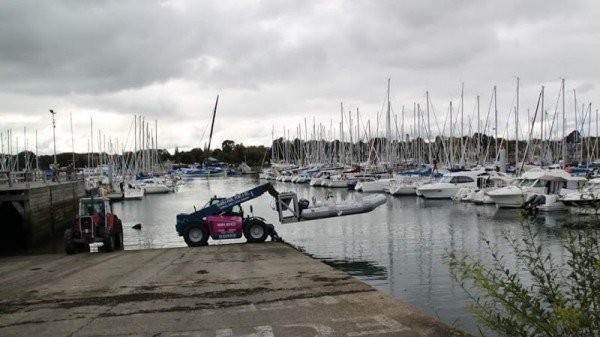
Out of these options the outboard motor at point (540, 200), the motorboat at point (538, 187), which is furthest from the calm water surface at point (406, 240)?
the outboard motor at point (540, 200)

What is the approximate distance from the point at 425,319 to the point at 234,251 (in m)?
12.3

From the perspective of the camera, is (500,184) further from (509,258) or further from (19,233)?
(19,233)

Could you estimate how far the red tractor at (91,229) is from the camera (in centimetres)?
2230

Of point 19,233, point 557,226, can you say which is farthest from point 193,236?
point 557,226

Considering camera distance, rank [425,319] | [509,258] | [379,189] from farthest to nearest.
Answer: [379,189] → [509,258] → [425,319]

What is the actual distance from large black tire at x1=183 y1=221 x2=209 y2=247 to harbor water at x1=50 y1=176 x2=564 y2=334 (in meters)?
1.62

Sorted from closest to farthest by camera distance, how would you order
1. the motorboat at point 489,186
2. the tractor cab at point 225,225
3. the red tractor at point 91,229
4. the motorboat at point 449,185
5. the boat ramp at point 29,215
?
the red tractor at point 91,229
the tractor cab at point 225,225
the boat ramp at point 29,215
the motorboat at point 489,186
the motorboat at point 449,185

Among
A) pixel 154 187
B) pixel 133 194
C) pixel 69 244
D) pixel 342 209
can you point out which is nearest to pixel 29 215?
pixel 69 244

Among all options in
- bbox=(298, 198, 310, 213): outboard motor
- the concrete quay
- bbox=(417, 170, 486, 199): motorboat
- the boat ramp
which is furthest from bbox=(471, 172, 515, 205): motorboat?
the boat ramp

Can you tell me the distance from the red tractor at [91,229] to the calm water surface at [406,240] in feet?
16.2

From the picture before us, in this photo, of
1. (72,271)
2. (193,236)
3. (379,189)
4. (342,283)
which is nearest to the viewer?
(342,283)

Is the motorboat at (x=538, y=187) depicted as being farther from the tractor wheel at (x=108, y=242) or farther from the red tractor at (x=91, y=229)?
the tractor wheel at (x=108, y=242)

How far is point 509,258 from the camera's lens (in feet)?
68.0

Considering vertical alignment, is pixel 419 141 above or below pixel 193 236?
above
